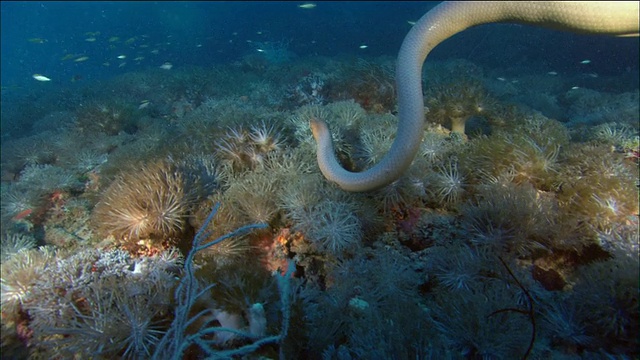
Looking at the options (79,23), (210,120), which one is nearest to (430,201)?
(210,120)

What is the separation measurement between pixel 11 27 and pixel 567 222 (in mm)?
120892

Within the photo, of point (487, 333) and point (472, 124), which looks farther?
point (472, 124)

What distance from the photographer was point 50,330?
1657mm

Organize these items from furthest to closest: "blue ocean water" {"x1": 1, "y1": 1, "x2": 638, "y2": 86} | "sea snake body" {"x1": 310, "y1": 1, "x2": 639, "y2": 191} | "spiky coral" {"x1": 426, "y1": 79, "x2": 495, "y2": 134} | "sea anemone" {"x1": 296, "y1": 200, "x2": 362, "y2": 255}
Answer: "blue ocean water" {"x1": 1, "y1": 1, "x2": 638, "y2": 86}
"spiky coral" {"x1": 426, "y1": 79, "x2": 495, "y2": 134}
"sea anemone" {"x1": 296, "y1": 200, "x2": 362, "y2": 255}
"sea snake body" {"x1": 310, "y1": 1, "x2": 639, "y2": 191}

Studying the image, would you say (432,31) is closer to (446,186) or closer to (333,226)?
(446,186)

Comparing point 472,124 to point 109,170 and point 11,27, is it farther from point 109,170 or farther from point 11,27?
point 11,27

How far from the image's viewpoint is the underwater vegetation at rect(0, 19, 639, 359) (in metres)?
1.71

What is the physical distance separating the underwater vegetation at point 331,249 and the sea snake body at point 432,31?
1.17 ft

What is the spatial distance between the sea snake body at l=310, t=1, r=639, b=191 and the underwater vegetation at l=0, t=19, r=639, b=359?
36 centimetres

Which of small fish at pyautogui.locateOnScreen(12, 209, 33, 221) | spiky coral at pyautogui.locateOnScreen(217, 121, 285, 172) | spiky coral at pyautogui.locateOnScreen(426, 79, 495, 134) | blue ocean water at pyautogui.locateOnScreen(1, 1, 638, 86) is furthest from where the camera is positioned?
blue ocean water at pyautogui.locateOnScreen(1, 1, 638, 86)

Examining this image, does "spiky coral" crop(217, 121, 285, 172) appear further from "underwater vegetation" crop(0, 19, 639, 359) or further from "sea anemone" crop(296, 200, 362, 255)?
"sea anemone" crop(296, 200, 362, 255)

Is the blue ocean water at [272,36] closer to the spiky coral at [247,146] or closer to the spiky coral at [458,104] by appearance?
the spiky coral at [247,146]

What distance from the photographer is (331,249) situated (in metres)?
2.46

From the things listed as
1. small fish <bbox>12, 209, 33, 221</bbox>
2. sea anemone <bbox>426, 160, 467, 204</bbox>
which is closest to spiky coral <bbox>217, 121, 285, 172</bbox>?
sea anemone <bbox>426, 160, 467, 204</bbox>
